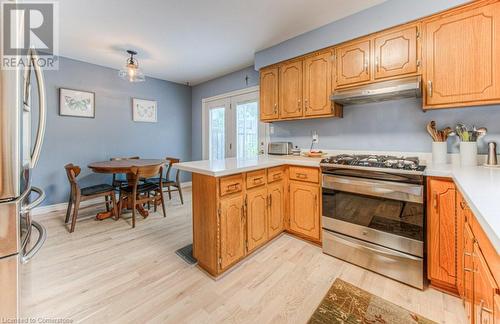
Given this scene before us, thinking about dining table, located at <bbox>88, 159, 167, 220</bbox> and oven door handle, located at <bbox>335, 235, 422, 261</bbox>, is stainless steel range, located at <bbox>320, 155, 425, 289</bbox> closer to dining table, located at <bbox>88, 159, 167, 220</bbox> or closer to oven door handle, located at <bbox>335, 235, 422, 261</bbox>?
oven door handle, located at <bbox>335, 235, 422, 261</bbox>

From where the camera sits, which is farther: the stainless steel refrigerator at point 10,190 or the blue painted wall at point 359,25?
the blue painted wall at point 359,25

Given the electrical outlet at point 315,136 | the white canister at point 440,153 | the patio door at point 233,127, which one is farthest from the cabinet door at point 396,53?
the patio door at point 233,127

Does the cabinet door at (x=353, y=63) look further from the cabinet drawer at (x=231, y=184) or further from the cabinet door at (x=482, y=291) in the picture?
the cabinet door at (x=482, y=291)

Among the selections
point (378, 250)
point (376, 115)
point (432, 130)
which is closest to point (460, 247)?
point (378, 250)

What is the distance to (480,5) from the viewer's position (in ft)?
5.53

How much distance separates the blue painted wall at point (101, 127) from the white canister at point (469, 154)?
4.73 m

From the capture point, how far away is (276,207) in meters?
2.40

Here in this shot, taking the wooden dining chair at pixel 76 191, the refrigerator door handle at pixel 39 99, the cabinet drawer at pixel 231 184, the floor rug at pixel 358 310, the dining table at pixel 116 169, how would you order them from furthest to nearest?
the dining table at pixel 116 169, the wooden dining chair at pixel 76 191, the cabinet drawer at pixel 231 184, the floor rug at pixel 358 310, the refrigerator door handle at pixel 39 99

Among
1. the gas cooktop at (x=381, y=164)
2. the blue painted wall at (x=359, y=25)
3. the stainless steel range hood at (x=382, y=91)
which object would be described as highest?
the blue painted wall at (x=359, y=25)

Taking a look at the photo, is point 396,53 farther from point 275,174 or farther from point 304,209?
point 304,209

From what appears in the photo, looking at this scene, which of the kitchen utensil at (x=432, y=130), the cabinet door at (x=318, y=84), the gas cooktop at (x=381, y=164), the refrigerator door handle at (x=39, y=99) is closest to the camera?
the refrigerator door handle at (x=39, y=99)

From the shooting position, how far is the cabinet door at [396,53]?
197 centimetres

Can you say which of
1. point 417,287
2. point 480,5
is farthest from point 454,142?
point 417,287

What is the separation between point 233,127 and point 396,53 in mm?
2802
